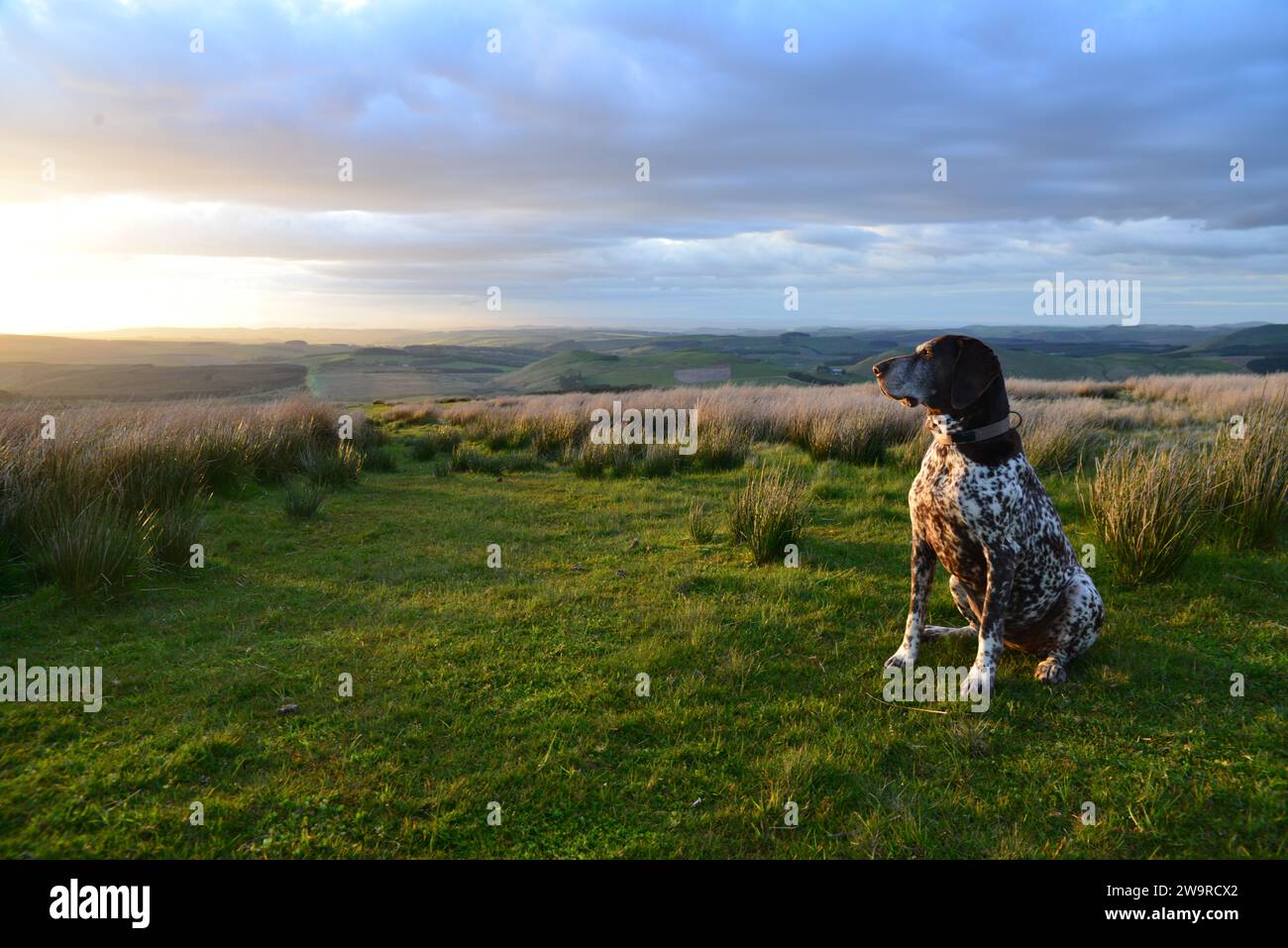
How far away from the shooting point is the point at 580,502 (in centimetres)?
980

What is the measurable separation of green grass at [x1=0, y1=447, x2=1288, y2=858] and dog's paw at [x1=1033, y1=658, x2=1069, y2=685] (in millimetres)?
75

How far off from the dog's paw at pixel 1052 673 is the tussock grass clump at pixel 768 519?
2.82m

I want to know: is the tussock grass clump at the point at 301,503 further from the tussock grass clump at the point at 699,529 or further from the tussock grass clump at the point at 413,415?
the tussock grass clump at the point at 413,415

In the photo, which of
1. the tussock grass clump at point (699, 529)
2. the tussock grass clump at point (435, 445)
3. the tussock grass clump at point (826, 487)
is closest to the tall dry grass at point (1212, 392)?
the tussock grass clump at point (826, 487)

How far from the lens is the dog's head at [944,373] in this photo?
150 inches

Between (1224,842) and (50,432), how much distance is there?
11.2 meters

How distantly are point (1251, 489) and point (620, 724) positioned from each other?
6.29 m

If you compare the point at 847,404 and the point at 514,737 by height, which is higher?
the point at 847,404

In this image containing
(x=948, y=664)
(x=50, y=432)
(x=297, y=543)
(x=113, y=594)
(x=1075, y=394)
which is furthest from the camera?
(x=1075, y=394)

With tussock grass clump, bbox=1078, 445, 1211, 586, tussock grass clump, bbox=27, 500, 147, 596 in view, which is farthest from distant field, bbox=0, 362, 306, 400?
tussock grass clump, bbox=1078, 445, 1211, 586

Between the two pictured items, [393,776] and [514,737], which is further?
[514,737]
